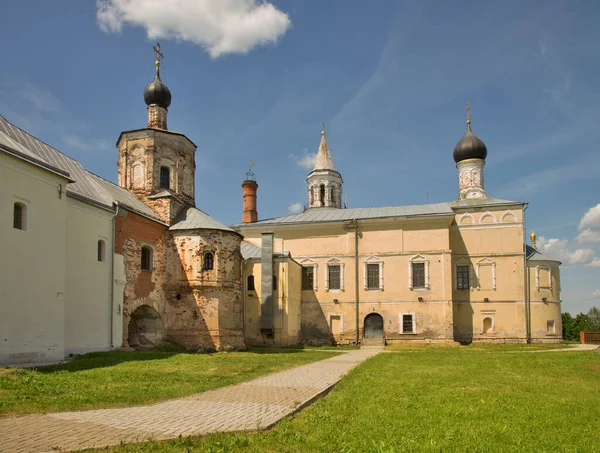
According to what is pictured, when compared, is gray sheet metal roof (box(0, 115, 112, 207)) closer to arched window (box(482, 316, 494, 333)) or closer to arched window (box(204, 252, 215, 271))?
arched window (box(204, 252, 215, 271))

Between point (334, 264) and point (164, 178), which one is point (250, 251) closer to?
point (334, 264)

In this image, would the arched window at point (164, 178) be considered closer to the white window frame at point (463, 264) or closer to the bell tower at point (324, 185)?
the bell tower at point (324, 185)

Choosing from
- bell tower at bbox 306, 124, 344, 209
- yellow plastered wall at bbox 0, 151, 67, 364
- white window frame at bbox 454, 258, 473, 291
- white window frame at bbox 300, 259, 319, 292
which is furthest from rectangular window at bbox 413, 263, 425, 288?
yellow plastered wall at bbox 0, 151, 67, 364

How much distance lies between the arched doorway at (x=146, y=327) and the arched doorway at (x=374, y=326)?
524 inches

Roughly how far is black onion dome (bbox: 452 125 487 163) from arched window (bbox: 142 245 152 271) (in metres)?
23.1

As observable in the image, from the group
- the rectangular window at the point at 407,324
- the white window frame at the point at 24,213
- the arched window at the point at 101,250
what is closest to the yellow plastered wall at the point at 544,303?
the rectangular window at the point at 407,324

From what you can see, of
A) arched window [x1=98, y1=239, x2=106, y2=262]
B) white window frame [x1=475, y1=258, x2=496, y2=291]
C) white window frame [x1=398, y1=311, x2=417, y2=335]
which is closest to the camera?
arched window [x1=98, y1=239, x2=106, y2=262]

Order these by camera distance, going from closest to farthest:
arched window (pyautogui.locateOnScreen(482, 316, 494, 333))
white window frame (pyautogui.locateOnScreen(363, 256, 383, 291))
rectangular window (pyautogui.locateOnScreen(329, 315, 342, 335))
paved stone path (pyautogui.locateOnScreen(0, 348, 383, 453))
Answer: paved stone path (pyautogui.locateOnScreen(0, 348, 383, 453))
arched window (pyautogui.locateOnScreen(482, 316, 494, 333))
white window frame (pyautogui.locateOnScreen(363, 256, 383, 291))
rectangular window (pyautogui.locateOnScreen(329, 315, 342, 335))

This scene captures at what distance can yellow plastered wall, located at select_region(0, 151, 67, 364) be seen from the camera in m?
13.3

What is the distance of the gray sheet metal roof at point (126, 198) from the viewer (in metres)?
21.8

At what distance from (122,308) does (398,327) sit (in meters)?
16.9

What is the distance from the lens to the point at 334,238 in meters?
32.9

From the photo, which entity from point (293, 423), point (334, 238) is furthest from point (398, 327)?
point (293, 423)

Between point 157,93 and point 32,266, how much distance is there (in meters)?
15.0
